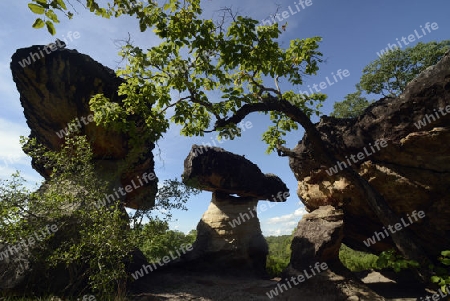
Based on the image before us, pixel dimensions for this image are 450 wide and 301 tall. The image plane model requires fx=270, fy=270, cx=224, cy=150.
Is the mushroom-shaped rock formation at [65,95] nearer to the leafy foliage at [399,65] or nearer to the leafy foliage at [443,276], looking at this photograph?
the leafy foliage at [443,276]

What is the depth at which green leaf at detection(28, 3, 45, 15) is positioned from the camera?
2.76 meters

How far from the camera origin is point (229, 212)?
674 inches

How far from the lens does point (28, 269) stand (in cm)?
746

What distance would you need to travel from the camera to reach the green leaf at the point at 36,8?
9.06ft

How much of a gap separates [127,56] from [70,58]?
3073mm

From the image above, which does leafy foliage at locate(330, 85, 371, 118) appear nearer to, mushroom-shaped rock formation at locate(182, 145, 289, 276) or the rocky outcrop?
mushroom-shaped rock formation at locate(182, 145, 289, 276)

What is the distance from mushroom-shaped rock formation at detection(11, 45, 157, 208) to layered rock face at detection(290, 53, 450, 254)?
7.63m

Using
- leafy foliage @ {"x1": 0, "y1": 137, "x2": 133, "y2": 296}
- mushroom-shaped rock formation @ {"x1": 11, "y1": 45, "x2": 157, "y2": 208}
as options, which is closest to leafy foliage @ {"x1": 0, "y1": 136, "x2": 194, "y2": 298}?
leafy foliage @ {"x1": 0, "y1": 137, "x2": 133, "y2": 296}

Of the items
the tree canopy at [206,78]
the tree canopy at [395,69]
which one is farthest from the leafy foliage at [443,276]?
the tree canopy at [395,69]

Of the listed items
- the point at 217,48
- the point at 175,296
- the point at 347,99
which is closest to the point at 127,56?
the point at 217,48

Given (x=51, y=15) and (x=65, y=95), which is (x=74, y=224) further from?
(x=51, y=15)

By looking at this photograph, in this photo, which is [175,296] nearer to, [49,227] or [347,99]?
[49,227]

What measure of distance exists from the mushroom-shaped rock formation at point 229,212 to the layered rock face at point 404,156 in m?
6.18

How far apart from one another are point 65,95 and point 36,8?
8897 millimetres
